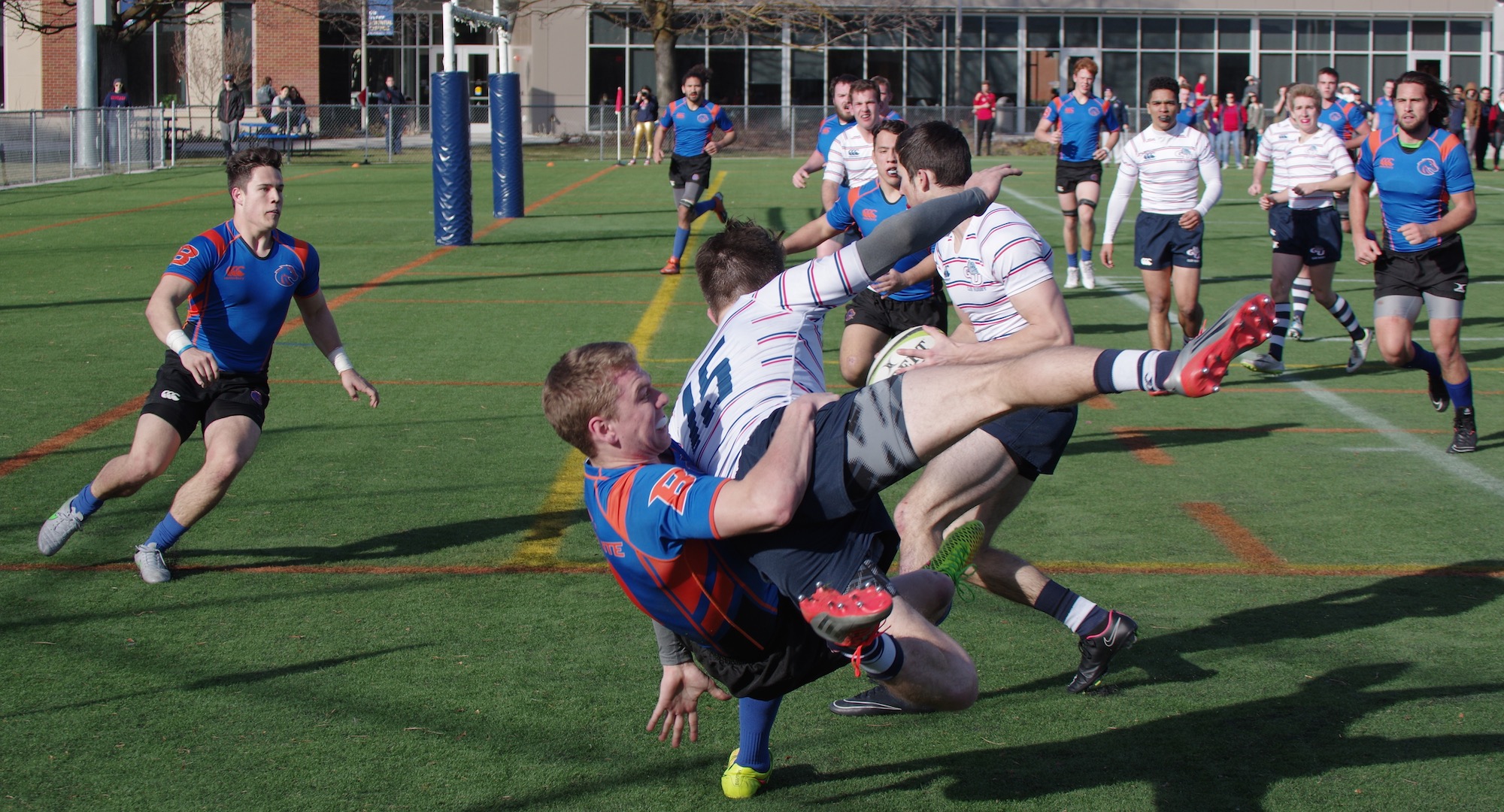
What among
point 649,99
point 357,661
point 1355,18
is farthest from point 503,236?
point 1355,18

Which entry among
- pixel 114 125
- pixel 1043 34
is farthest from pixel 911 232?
pixel 1043 34

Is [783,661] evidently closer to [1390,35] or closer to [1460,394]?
[1460,394]

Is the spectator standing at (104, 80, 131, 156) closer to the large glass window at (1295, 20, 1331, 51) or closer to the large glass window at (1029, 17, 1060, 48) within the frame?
the large glass window at (1029, 17, 1060, 48)

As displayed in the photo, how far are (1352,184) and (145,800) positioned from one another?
7481 millimetres

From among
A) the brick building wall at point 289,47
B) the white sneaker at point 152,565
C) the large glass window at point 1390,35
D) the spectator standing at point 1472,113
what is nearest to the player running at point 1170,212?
the white sneaker at point 152,565

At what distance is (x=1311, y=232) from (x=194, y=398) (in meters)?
8.06

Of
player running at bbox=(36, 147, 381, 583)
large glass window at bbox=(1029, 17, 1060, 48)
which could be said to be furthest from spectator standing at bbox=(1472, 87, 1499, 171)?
player running at bbox=(36, 147, 381, 583)

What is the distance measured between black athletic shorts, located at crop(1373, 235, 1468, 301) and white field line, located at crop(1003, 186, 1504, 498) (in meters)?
0.86

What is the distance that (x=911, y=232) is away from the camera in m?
3.39

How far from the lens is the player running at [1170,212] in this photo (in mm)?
9633

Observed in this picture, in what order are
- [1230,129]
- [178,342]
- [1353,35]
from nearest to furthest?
[178,342] → [1230,129] → [1353,35]

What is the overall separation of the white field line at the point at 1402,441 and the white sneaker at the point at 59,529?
21.8 ft

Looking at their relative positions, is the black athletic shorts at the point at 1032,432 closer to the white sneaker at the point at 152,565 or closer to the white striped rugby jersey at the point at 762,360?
the white striped rugby jersey at the point at 762,360

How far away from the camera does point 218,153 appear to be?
112 ft
